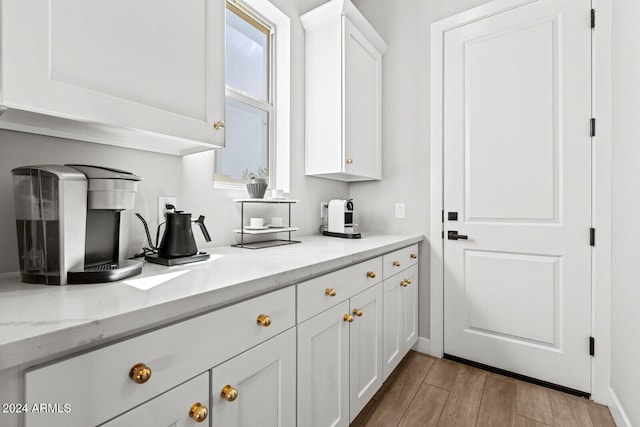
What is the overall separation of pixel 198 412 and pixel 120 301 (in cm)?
32

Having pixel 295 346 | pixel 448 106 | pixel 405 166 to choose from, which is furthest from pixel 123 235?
pixel 448 106

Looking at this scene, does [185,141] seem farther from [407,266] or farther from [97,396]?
[407,266]

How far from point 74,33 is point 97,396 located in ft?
2.86

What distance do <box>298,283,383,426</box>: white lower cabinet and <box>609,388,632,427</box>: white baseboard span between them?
1.14m

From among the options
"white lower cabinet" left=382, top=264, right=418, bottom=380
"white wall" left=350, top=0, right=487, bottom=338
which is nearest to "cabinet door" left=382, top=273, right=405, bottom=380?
"white lower cabinet" left=382, top=264, right=418, bottom=380

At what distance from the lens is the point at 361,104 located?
2.23 metres

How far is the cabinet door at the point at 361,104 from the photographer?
205cm

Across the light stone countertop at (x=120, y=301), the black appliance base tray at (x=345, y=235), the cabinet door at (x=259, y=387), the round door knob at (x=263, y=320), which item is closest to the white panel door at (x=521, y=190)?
the black appliance base tray at (x=345, y=235)

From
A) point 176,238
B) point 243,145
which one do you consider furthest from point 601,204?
point 176,238

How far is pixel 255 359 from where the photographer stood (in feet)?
2.95

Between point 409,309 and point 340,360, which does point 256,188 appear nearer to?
point 340,360

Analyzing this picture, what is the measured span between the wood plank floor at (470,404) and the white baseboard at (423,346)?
0.79 feet

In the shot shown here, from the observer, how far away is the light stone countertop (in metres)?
0.51

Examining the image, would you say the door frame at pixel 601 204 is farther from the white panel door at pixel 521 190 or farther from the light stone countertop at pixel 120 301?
the light stone countertop at pixel 120 301
